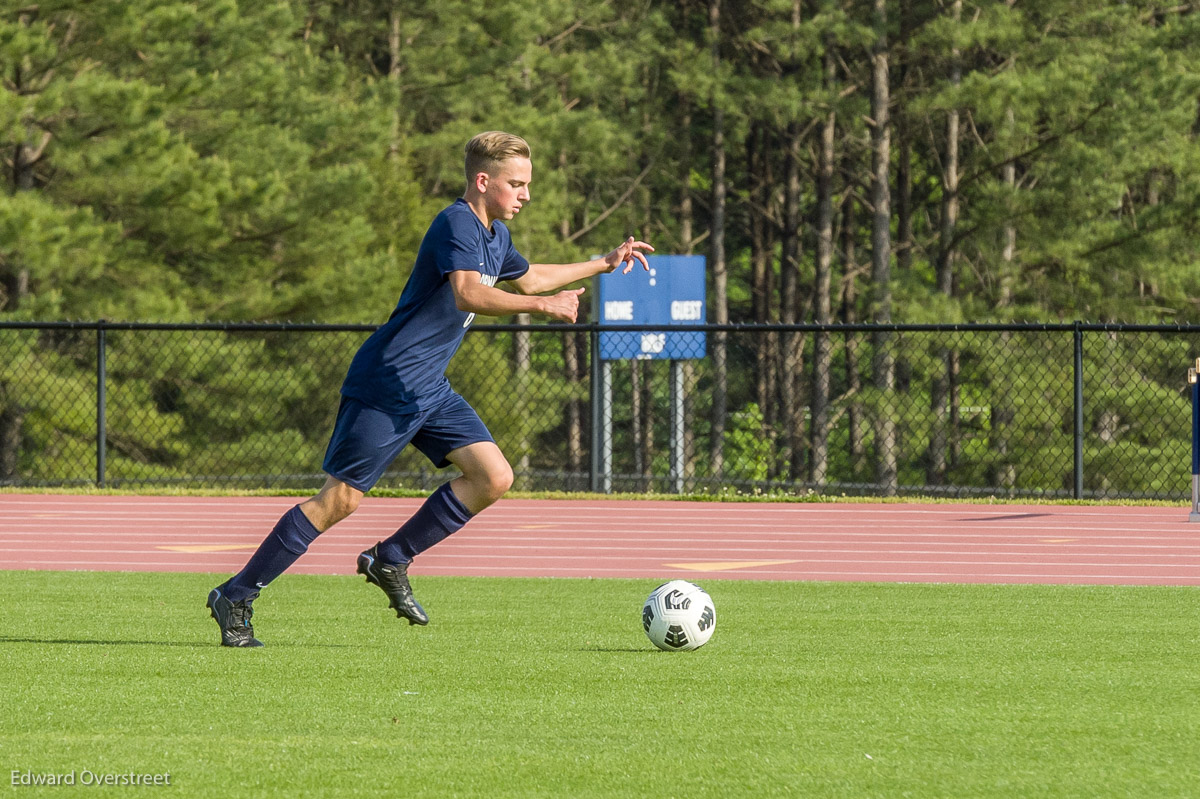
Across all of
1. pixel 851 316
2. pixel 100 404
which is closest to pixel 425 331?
pixel 100 404

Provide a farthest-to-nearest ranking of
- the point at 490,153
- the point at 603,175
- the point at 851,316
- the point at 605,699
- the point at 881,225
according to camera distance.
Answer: the point at 603,175
the point at 851,316
the point at 881,225
the point at 490,153
the point at 605,699

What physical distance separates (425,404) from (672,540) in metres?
5.60

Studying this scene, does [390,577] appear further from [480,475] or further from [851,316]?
[851,316]

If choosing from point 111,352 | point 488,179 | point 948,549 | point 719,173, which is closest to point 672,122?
point 719,173

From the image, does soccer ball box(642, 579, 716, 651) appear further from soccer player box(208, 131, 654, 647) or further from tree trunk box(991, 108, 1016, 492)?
tree trunk box(991, 108, 1016, 492)

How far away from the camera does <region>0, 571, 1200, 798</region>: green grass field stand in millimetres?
4141

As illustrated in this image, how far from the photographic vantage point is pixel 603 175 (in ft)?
144

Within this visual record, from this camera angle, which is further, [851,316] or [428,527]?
[851,316]

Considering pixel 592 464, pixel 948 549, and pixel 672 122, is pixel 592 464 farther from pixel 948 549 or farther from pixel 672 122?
pixel 672 122

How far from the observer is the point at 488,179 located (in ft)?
21.9

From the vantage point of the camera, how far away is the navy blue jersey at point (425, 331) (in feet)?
21.1

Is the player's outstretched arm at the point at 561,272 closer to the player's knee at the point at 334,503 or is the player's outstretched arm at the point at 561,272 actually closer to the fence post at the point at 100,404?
the player's knee at the point at 334,503

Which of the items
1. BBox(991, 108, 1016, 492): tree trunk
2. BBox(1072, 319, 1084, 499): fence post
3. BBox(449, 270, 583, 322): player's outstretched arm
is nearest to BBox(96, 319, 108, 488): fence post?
BBox(1072, 319, 1084, 499): fence post

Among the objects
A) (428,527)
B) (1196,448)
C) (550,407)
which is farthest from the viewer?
(550,407)
